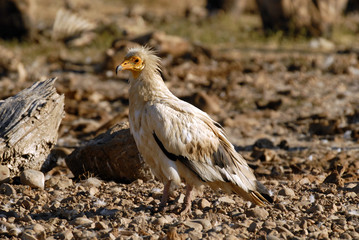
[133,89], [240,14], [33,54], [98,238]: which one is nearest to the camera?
[98,238]

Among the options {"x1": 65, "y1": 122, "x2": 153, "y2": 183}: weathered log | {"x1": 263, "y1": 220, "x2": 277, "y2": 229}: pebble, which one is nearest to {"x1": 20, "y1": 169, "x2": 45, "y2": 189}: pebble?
{"x1": 65, "y1": 122, "x2": 153, "y2": 183}: weathered log

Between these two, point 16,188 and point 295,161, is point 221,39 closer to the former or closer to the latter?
point 295,161

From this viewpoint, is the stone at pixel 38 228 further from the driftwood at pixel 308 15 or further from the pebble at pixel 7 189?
the driftwood at pixel 308 15

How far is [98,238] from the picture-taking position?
4605 mm

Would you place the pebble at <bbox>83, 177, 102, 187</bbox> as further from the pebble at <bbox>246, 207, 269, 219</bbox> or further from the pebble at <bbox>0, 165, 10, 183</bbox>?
the pebble at <bbox>246, 207, 269, 219</bbox>

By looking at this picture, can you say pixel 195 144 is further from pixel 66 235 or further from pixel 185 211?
pixel 66 235

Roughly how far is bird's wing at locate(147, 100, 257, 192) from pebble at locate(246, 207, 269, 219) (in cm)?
21

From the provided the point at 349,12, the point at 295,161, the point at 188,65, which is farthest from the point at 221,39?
the point at 295,161

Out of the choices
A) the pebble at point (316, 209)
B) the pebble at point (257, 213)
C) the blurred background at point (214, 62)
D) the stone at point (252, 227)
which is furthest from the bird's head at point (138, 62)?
the blurred background at point (214, 62)

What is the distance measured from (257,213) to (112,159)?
75.1 inches

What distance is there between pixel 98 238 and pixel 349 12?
16715 mm

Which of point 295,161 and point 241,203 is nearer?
point 241,203

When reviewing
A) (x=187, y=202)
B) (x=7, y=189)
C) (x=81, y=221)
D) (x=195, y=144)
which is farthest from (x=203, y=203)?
(x=7, y=189)

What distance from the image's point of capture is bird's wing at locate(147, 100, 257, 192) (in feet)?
16.5
